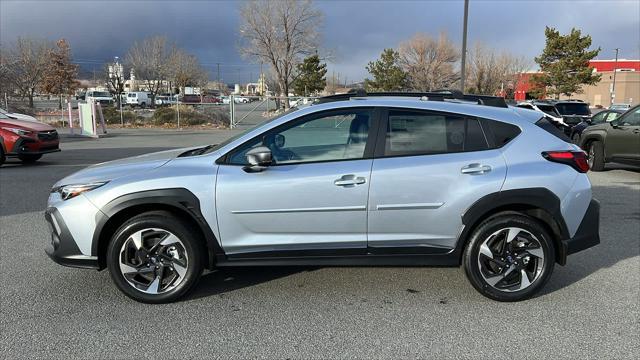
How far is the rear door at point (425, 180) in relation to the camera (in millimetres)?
3775

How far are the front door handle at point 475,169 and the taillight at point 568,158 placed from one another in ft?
1.74

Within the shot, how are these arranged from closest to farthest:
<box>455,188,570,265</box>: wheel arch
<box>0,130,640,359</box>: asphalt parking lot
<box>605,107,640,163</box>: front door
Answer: <box>0,130,640,359</box>: asphalt parking lot → <box>455,188,570,265</box>: wheel arch → <box>605,107,640,163</box>: front door

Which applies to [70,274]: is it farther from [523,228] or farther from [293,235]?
[523,228]

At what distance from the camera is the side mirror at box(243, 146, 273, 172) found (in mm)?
3697

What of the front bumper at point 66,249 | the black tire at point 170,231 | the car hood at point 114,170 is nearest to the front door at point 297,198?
the black tire at point 170,231

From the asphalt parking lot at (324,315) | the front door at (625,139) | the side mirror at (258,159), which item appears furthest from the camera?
the front door at (625,139)

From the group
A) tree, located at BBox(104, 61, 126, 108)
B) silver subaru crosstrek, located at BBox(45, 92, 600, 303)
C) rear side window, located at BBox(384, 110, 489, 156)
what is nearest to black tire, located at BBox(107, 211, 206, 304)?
silver subaru crosstrek, located at BBox(45, 92, 600, 303)

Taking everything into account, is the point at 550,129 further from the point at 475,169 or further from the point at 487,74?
the point at 487,74

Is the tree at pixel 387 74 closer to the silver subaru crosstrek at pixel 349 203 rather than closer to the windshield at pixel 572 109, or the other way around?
the windshield at pixel 572 109

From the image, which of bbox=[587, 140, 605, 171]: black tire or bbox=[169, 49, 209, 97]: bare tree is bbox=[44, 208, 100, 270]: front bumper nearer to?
bbox=[587, 140, 605, 171]: black tire

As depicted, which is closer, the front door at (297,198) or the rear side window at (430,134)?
A: the front door at (297,198)

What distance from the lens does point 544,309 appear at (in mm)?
3830

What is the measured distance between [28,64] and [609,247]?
43.2 m

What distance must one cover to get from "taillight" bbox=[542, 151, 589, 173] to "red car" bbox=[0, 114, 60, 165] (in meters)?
11.4
